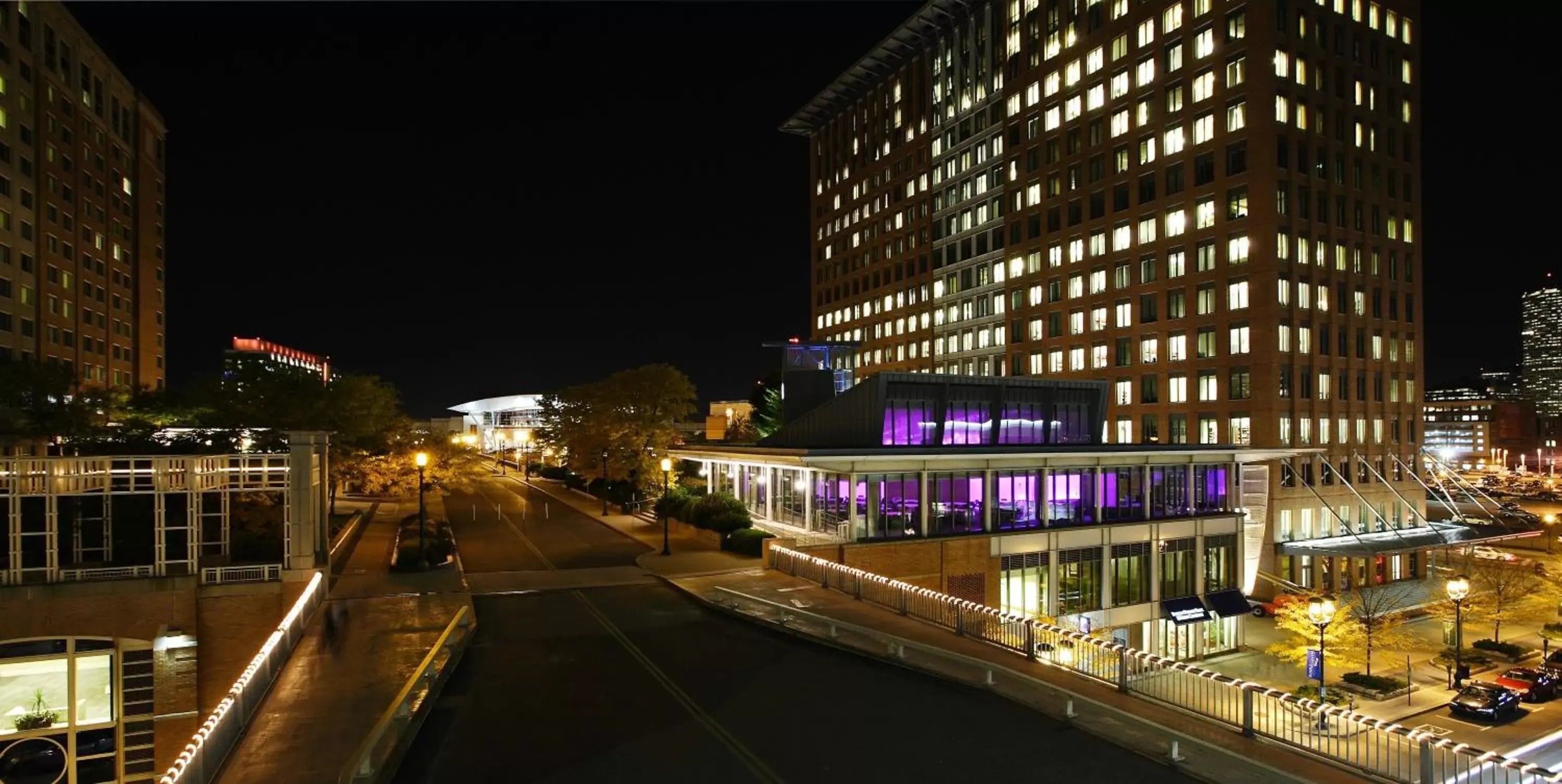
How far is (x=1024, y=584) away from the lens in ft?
119

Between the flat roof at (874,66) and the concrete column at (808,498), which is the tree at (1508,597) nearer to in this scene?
the concrete column at (808,498)

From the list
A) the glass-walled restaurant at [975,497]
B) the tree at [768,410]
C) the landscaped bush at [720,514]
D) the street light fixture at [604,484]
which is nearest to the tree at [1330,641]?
the glass-walled restaurant at [975,497]

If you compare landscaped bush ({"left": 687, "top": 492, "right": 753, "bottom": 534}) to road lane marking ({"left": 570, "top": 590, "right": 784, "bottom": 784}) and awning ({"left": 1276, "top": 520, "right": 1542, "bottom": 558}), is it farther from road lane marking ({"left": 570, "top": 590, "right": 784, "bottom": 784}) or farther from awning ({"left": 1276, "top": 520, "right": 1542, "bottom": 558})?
awning ({"left": 1276, "top": 520, "right": 1542, "bottom": 558})

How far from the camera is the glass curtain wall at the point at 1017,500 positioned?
36.6 metres

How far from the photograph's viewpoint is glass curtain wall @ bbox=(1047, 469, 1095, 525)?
1505 inches

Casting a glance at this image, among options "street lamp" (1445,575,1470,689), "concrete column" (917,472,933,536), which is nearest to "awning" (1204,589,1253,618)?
"street lamp" (1445,575,1470,689)

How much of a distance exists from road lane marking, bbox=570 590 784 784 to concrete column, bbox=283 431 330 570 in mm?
9761

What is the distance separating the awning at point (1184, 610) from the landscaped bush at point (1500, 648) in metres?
15.0

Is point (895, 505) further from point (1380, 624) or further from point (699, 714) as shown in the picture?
point (1380, 624)

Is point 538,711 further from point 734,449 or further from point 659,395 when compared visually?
point 659,395

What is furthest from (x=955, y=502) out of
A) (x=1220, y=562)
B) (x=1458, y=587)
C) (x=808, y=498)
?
(x=1458, y=587)

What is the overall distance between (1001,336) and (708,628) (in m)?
66.2

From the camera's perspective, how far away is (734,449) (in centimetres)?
4162

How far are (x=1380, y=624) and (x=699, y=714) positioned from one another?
129ft
